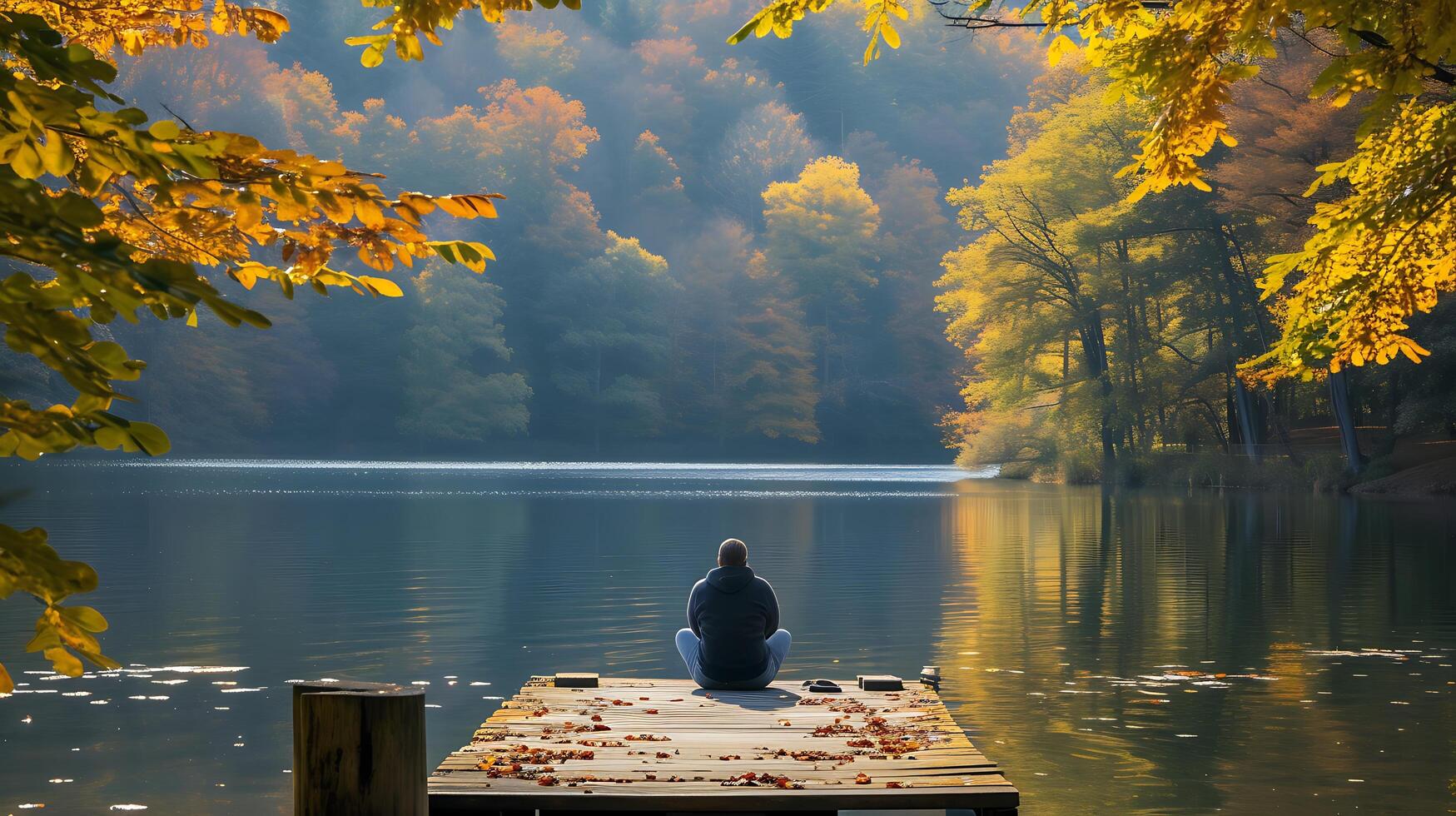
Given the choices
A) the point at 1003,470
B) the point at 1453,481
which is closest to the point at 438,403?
the point at 1003,470

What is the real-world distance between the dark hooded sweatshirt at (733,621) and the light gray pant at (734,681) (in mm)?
31

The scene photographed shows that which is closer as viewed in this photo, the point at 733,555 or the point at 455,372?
the point at 733,555

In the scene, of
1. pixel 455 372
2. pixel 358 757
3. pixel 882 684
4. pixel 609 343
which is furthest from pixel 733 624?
pixel 609 343

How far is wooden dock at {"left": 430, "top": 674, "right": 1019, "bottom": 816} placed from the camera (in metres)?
6.09

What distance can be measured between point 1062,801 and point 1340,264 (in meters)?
3.09

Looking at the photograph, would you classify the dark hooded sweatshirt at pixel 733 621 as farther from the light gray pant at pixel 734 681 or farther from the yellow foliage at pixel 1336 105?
the yellow foliage at pixel 1336 105

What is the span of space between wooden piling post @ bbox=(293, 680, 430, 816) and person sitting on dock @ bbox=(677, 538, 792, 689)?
16.6 ft

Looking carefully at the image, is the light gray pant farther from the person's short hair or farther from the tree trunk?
the tree trunk

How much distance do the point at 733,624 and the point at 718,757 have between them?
8.22 ft

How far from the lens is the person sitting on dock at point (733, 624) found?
30.9 ft

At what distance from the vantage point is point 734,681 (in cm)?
961

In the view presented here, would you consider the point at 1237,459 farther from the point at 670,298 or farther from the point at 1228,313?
the point at 670,298

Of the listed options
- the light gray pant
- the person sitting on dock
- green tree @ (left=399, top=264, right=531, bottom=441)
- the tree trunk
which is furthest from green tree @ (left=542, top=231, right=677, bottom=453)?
the person sitting on dock

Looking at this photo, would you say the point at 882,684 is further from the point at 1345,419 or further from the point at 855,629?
the point at 1345,419
